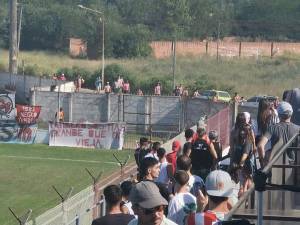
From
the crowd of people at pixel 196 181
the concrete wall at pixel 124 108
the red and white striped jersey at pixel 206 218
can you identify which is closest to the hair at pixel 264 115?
the crowd of people at pixel 196 181

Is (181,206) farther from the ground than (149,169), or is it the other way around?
(149,169)

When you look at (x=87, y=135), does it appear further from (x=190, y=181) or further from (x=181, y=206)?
(x=181, y=206)

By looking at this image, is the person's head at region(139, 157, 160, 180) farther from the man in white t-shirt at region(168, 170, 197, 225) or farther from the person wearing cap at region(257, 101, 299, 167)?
the man in white t-shirt at region(168, 170, 197, 225)

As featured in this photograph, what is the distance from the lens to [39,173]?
38281mm

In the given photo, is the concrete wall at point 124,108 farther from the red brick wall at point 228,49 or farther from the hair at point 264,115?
the red brick wall at point 228,49

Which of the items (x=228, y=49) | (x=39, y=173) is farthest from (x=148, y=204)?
(x=228, y=49)

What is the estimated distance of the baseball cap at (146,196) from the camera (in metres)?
6.80

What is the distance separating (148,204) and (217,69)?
81188 millimetres

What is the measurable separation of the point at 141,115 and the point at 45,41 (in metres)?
56.3

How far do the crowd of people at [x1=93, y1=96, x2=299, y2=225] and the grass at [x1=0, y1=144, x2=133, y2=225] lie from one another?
33.1ft

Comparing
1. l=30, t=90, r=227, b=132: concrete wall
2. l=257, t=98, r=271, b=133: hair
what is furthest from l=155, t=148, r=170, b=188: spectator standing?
l=30, t=90, r=227, b=132: concrete wall

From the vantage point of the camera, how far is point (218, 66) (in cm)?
8919

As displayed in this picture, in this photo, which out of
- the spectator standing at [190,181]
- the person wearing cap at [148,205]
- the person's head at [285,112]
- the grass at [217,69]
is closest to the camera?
the person wearing cap at [148,205]

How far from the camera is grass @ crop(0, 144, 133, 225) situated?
30.5 meters
